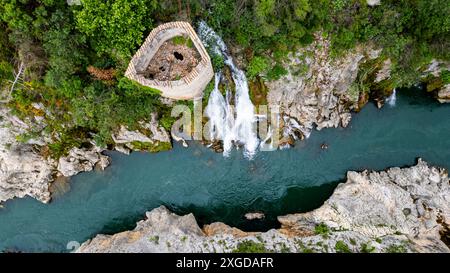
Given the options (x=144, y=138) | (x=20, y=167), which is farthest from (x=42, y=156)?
(x=144, y=138)

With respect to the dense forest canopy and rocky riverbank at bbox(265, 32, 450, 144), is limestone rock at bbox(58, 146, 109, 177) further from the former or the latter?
rocky riverbank at bbox(265, 32, 450, 144)

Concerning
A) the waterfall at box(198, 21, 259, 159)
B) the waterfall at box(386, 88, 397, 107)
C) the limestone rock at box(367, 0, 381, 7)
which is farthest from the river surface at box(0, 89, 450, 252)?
the limestone rock at box(367, 0, 381, 7)

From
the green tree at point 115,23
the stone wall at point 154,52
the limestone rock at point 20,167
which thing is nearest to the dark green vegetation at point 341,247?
the stone wall at point 154,52

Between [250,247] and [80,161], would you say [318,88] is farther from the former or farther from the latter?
[80,161]

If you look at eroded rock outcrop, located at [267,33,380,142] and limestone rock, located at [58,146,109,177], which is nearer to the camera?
eroded rock outcrop, located at [267,33,380,142]

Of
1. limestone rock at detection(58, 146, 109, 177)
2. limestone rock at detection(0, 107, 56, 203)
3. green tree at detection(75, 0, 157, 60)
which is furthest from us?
limestone rock at detection(58, 146, 109, 177)

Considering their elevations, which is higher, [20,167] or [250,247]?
[20,167]
